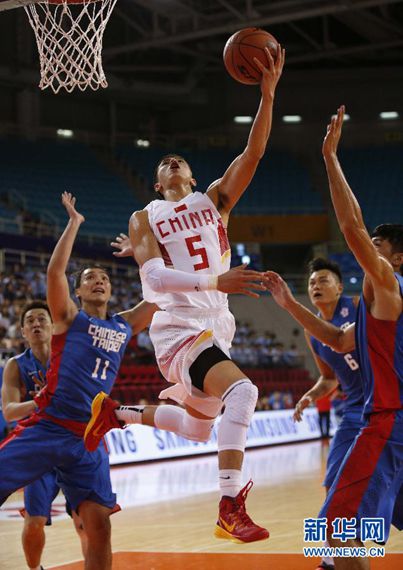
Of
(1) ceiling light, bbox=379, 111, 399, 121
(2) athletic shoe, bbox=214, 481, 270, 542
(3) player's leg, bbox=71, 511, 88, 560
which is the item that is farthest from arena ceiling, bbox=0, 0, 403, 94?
(2) athletic shoe, bbox=214, 481, 270, 542

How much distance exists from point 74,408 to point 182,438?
9737mm

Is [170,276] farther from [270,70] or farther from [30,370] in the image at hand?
[30,370]

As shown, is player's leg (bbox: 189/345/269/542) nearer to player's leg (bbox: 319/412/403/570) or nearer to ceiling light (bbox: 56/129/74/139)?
player's leg (bbox: 319/412/403/570)

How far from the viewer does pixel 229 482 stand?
14.3 feet

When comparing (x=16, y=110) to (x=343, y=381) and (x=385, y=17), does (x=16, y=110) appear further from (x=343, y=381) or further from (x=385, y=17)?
(x=343, y=381)

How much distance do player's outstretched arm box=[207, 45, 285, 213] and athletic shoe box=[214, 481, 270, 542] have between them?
173 cm

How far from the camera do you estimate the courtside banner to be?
14125 mm

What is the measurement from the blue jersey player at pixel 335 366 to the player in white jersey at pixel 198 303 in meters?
1.47

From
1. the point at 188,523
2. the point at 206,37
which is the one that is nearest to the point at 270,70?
the point at 188,523

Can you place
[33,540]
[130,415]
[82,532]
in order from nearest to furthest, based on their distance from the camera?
1. [130,415]
2. [82,532]
3. [33,540]

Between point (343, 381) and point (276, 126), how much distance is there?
26.3 m

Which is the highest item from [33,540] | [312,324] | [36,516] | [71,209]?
[71,209]

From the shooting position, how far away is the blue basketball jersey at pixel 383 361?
4.48 metres

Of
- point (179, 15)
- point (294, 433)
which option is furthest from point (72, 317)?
point (179, 15)
